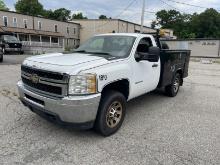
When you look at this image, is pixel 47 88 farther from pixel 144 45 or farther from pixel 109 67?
pixel 144 45

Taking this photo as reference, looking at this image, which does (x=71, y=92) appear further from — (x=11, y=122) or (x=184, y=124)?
(x=184, y=124)

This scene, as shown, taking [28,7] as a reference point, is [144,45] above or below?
below

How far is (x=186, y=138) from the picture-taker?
13.2ft

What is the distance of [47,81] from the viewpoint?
3584 millimetres

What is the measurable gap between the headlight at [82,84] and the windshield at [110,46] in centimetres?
121

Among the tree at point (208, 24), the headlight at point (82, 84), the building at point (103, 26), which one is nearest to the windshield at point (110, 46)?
the headlight at point (82, 84)

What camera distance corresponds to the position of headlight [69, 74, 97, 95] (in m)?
3.36

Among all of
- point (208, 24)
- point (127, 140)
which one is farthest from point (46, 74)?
point (208, 24)

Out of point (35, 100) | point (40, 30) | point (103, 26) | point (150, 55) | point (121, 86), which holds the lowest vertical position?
point (35, 100)

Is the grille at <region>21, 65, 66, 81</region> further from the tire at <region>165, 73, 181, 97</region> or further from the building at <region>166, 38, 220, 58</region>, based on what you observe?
the building at <region>166, 38, 220, 58</region>

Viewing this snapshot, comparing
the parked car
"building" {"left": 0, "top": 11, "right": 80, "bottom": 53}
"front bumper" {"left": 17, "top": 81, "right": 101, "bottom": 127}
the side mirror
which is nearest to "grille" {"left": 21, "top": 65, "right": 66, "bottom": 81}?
"front bumper" {"left": 17, "top": 81, "right": 101, "bottom": 127}

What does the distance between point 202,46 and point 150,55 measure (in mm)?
31979

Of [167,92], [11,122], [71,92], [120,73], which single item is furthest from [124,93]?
[167,92]

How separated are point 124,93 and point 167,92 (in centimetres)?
285
